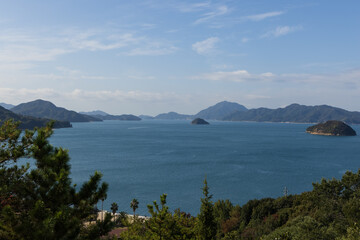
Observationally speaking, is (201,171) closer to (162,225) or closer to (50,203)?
(162,225)

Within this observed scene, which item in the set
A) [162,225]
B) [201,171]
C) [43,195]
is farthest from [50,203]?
[201,171]

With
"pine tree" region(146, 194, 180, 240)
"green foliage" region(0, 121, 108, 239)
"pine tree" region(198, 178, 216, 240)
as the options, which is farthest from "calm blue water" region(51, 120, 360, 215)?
"green foliage" region(0, 121, 108, 239)

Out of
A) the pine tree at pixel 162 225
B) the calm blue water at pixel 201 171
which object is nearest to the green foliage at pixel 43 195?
the pine tree at pixel 162 225

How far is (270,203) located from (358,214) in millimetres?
24746

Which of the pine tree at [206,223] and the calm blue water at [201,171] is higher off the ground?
the pine tree at [206,223]

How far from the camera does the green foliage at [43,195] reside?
887 cm

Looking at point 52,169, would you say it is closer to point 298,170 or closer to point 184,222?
point 184,222

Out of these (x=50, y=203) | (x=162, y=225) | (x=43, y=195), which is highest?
(x=43, y=195)

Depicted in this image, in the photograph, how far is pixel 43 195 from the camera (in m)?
10.9

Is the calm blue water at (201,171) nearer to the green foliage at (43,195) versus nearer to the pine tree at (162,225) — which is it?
the pine tree at (162,225)

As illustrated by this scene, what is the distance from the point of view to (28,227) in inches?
347

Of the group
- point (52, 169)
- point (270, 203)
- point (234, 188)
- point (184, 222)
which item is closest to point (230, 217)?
point (270, 203)

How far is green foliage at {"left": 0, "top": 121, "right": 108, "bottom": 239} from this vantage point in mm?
8867

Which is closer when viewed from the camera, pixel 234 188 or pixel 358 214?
pixel 358 214
